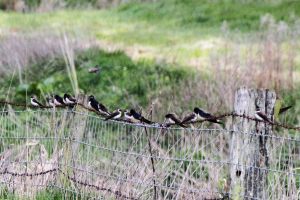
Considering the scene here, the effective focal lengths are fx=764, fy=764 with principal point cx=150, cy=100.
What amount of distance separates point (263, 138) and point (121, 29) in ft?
31.9

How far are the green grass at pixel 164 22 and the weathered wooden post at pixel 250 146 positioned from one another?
5.96 metres

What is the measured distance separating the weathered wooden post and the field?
51 millimetres

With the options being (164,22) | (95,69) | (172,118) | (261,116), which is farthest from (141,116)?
(164,22)

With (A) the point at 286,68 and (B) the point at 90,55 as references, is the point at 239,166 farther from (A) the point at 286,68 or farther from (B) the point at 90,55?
(B) the point at 90,55

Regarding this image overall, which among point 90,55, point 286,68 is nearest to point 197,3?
point 90,55

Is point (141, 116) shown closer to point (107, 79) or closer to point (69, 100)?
point (69, 100)

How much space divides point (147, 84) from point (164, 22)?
5205mm

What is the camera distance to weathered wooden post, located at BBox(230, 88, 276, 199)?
4.41 m

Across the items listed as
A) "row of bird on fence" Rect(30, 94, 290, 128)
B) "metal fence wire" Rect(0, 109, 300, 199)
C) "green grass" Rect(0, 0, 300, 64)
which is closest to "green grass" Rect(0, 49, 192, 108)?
"green grass" Rect(0, 0, 300, 64)

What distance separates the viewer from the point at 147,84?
932 centimetres

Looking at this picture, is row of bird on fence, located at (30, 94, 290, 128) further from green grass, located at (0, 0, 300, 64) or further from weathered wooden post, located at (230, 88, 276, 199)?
green grass, located at (0, 0, 300, 64)

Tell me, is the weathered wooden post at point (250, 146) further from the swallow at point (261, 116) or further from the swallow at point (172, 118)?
the swallow at point (172, 118)

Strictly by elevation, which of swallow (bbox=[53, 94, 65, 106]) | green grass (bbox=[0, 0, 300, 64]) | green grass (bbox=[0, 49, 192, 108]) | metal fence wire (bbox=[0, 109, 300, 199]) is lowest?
metal fence wire (bbox=[0, 109, 300, 199])

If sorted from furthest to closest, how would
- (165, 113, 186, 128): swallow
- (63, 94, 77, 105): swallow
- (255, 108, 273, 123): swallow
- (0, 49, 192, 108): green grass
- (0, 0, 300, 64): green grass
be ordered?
(0, 0, 300, 64): green grass
(0, 49, 192, 108): green grass
(63, 94, 77, 105): swallow
(165, 113, 186, 128): swallow
(255, 108, 273, 123): swallow
